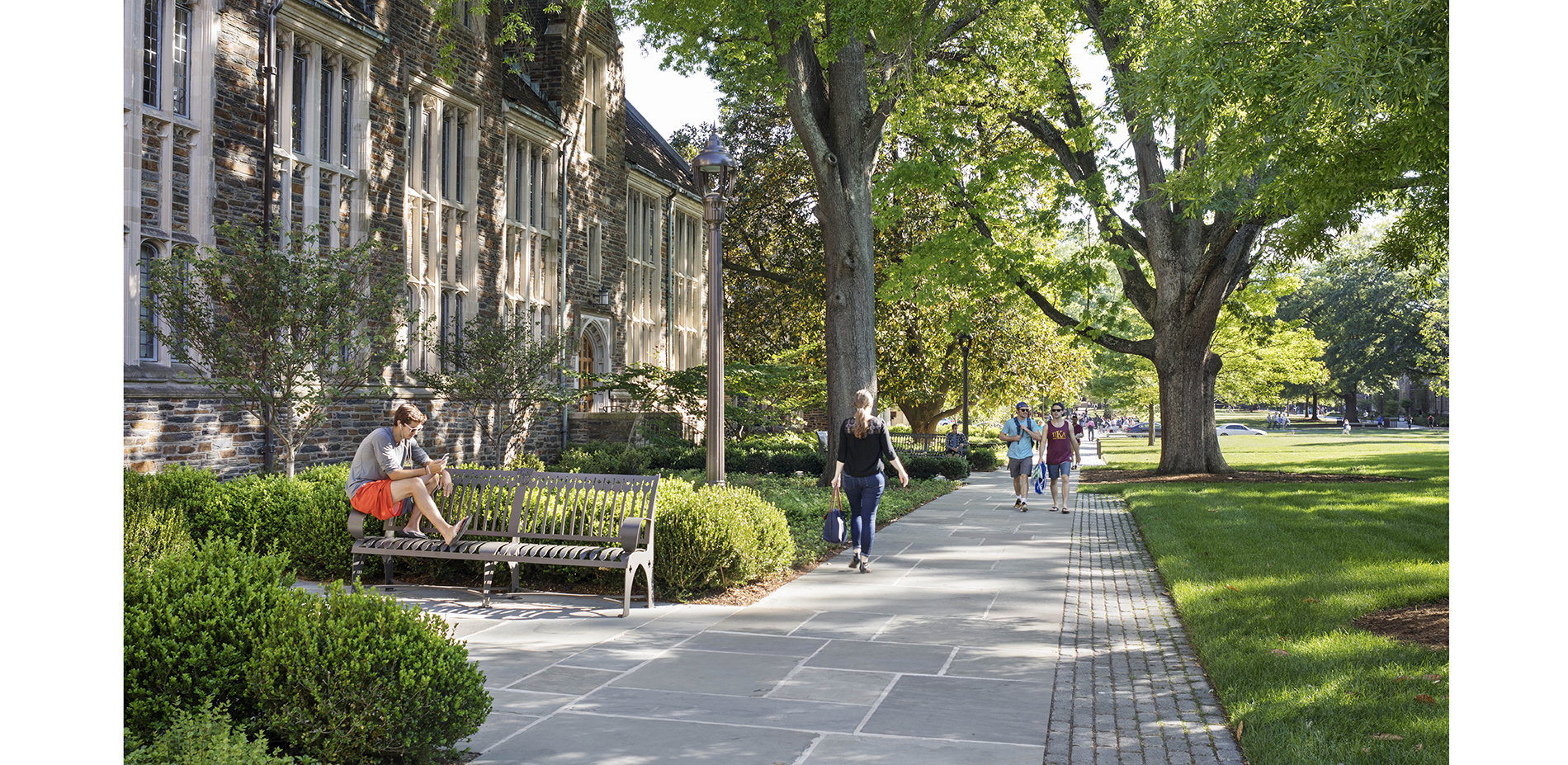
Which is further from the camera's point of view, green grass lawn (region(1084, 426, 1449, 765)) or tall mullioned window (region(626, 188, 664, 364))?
tall mullioned window (region(626, 188, 664, 364))

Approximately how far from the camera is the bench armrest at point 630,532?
26.0ft

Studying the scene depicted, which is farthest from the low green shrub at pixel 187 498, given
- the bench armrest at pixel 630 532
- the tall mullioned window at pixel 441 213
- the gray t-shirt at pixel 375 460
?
the tall mullioned window at pixel 441 213

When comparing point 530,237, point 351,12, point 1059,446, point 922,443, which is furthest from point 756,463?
point 351,12

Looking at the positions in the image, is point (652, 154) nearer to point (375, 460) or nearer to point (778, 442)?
point (778, 442)

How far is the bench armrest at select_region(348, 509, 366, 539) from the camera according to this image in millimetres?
8680

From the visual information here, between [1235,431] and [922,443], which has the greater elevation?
[922,443]

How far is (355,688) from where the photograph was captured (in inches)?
167

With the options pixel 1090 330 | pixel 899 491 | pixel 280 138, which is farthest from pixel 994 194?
pixel 280 138

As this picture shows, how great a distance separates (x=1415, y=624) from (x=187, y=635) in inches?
284

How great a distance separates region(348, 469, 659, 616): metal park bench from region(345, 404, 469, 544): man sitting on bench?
0.45ft

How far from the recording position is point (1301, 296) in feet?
242

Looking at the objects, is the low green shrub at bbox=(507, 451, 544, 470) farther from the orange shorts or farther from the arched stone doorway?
the orange shorts

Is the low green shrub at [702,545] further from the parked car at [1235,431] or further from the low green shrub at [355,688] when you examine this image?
the parked car at [1235,431]

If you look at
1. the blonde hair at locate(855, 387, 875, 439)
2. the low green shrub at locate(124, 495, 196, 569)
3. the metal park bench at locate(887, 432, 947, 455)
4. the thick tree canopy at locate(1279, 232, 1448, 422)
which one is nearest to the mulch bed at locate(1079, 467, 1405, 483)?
the metal park bench at locate(887, 432, 947, 455)
